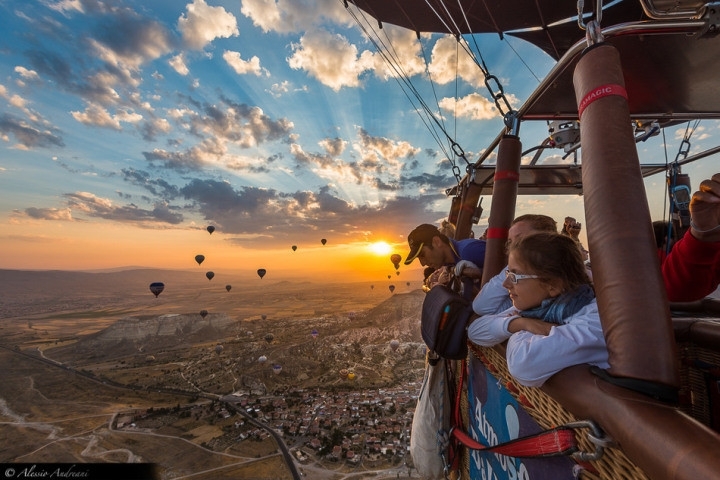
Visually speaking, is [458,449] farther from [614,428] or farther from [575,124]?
[575,124]

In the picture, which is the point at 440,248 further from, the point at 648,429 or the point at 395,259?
the point at 395,259

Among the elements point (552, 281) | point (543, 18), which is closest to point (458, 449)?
point (552, 281)

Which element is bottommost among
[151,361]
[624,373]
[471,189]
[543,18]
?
[151,361]

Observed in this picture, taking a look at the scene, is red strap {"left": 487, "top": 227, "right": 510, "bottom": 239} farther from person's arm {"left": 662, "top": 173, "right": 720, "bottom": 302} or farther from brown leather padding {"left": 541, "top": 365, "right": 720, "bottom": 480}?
brown leather padding {"left": 541, "top": 365, "right": 720, "bottom": 480}

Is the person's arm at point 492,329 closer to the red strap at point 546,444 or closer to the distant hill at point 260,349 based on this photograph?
the red strap at point 546,444

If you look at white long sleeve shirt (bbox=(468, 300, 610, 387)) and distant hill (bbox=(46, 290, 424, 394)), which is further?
distant hill (bbox=(46, 290, 424, 394))

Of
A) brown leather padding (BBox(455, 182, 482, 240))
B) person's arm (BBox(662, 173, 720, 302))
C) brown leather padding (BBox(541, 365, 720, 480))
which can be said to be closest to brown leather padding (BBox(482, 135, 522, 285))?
person's arm (BBox(662, 173, 720, 302))
